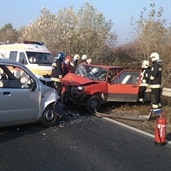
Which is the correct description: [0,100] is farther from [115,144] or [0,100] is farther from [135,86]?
[135,86]

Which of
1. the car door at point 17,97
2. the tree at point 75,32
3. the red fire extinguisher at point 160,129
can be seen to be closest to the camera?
the red fire extinguisher at point 160,129

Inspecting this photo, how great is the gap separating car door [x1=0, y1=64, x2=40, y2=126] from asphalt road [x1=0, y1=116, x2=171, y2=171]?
394 millimetres

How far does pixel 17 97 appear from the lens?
6.54 m

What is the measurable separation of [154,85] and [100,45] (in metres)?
17.0

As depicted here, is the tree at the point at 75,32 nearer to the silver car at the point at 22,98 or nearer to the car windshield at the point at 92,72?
the car windshield at the point at 92,72

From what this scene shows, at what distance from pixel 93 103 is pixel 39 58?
613cm

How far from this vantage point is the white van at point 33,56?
1408cm

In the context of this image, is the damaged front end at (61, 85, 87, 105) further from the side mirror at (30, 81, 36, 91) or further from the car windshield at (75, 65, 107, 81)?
the side mirror at (30, 81, 36, 91)

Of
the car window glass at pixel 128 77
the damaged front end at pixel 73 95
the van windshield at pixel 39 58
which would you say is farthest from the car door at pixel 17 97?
the van windshield at pixel 39 58

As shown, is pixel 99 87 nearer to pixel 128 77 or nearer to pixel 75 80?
pixel 75 80

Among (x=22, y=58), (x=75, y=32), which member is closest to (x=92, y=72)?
(x=22, y=58)

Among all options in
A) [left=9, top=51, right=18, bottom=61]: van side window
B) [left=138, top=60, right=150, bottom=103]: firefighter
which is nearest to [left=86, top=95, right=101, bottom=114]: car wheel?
[left=138, top=60, right=150, bottom=103]: firefighter

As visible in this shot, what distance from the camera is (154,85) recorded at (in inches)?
394

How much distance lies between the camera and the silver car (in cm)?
639
